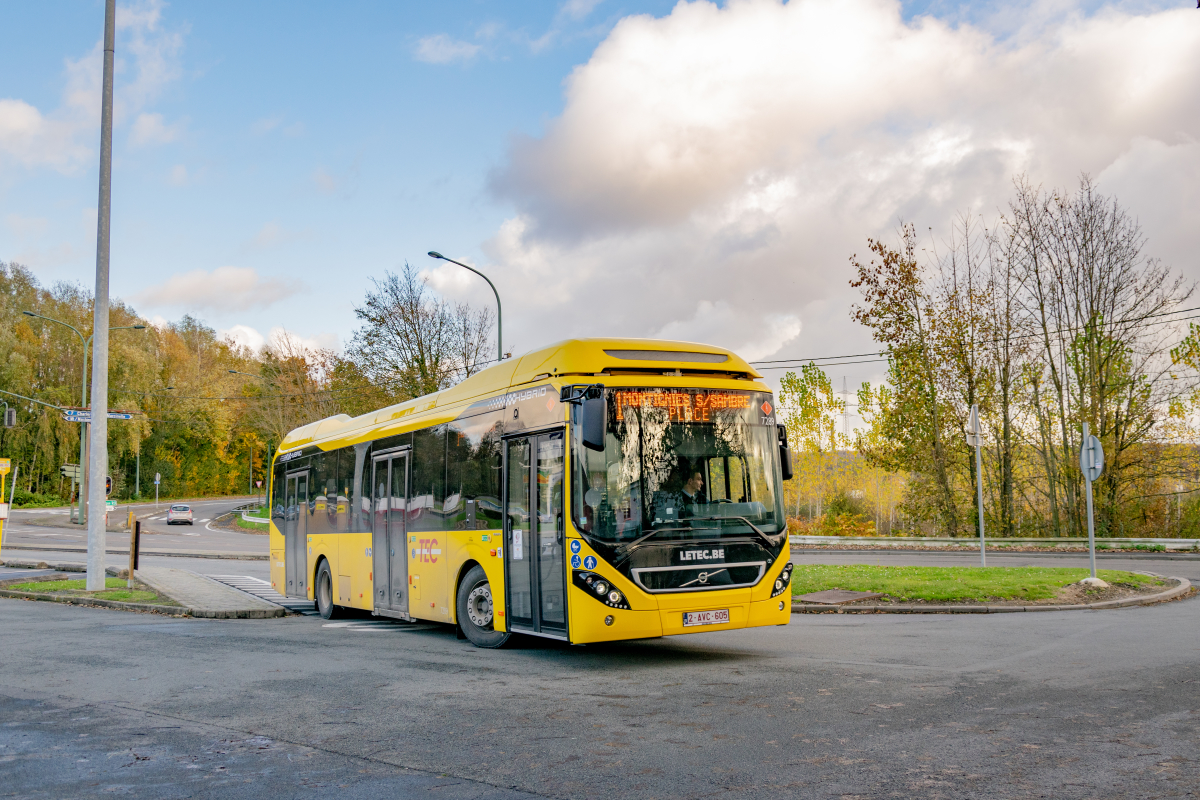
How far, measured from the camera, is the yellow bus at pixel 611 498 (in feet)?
29.6

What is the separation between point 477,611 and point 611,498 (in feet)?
9.45

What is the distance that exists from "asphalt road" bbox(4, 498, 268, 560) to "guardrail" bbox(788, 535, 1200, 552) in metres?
20.7

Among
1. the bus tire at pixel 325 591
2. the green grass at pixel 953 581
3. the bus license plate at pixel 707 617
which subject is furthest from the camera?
the bus tire at pixel 325 591

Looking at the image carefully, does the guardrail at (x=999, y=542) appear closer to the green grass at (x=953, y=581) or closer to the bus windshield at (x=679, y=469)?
the green grass at (x=953, y=581)

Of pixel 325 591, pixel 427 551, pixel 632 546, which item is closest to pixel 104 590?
pixel 325 591

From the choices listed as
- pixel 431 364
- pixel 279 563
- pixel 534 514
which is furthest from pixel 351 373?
pixel 534 514

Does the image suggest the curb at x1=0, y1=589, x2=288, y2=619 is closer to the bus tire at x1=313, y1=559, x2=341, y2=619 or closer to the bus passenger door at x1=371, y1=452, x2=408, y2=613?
the bus tire at x1=313, y1=559, x2=341, y2=619

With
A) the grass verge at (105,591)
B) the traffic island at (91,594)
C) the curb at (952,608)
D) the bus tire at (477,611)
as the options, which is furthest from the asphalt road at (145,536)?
the bus tire at (477,611)

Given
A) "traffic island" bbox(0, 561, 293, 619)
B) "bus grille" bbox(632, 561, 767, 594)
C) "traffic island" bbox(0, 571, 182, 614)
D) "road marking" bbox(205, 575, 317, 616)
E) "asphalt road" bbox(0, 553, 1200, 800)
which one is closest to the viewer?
"asphalt road" bbox(0, 553, 1200, 800)

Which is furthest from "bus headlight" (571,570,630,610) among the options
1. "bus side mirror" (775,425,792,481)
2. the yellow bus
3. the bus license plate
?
"bus side mirror" (775,425,792,481)

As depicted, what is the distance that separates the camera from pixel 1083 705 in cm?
689

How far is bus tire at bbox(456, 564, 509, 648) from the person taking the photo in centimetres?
1072

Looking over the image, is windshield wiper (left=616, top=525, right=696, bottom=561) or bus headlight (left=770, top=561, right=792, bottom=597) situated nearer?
windshield wiper (left=616, top=525, right=696, bottom=561)

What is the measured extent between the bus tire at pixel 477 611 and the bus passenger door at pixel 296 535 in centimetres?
627
